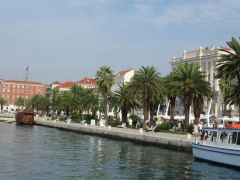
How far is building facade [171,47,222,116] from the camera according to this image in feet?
373

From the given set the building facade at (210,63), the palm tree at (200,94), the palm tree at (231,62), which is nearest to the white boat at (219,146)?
the palm tree at (231,62)

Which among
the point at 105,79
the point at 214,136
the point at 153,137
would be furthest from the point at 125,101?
the point at 214,136

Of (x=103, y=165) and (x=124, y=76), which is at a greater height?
(x=124, y=76)

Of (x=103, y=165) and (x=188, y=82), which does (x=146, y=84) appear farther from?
(x=103, y=165)

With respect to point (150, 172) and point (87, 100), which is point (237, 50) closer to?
point (150, 172)

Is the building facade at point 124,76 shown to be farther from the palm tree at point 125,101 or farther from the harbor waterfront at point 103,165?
the harbor waterfront at point 103,165

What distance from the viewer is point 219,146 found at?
1596 inches

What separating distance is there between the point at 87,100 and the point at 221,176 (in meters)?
98.2

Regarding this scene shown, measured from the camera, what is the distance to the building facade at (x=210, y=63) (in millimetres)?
113738

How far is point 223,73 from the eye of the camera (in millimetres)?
56188

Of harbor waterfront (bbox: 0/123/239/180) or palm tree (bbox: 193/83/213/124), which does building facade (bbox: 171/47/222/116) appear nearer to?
palm tree (bbox: 193/83/213/124)

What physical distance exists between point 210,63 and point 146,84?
42.1 metres

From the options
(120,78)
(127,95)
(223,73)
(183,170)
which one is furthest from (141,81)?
(120,78)

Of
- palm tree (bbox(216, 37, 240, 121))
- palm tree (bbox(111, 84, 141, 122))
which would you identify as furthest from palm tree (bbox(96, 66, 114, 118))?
palm tree (bbox(216, 37, 240, 121))
